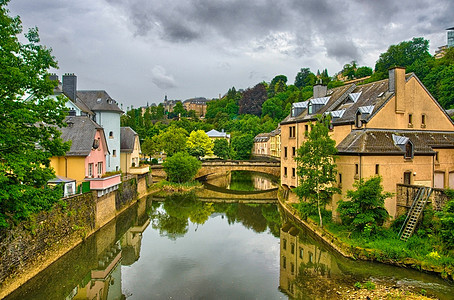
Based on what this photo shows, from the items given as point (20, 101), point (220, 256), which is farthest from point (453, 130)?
point (20, 101)

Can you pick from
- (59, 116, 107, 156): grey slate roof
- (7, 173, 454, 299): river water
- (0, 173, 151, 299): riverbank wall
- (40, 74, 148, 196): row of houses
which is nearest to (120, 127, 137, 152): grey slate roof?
(40, 74, 148, 196): row of houses

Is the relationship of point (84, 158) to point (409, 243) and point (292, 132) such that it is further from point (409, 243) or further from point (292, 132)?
point (409, 243)

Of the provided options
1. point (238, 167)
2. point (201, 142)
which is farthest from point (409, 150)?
point (201, 142)

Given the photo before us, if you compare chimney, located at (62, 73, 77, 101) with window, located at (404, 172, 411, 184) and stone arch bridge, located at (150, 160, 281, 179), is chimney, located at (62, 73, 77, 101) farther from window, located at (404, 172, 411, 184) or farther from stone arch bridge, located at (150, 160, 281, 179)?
window, located at (404, 172, 411, 184)

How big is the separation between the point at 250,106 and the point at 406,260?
122505 millimetres

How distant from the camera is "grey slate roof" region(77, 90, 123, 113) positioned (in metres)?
37.4

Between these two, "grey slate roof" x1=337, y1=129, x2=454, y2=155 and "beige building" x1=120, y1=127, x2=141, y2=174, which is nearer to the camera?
"grey slate roof" x1=337, y1=129, x2=454, y2=155

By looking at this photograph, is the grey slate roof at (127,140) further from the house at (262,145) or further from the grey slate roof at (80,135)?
the house at (262,145)

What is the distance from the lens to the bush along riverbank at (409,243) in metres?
16.5

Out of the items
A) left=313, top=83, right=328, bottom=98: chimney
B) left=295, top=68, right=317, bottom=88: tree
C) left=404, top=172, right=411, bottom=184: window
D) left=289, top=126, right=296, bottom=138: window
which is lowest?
left=404, top=172, right=411, bottom=184: window

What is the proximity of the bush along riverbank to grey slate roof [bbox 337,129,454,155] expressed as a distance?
459cm

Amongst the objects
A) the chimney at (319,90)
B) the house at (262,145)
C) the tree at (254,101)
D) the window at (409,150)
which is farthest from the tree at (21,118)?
the tree at (254,101)

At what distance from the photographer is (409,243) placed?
18.3m

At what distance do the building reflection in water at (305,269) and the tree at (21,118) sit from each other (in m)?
11.7
